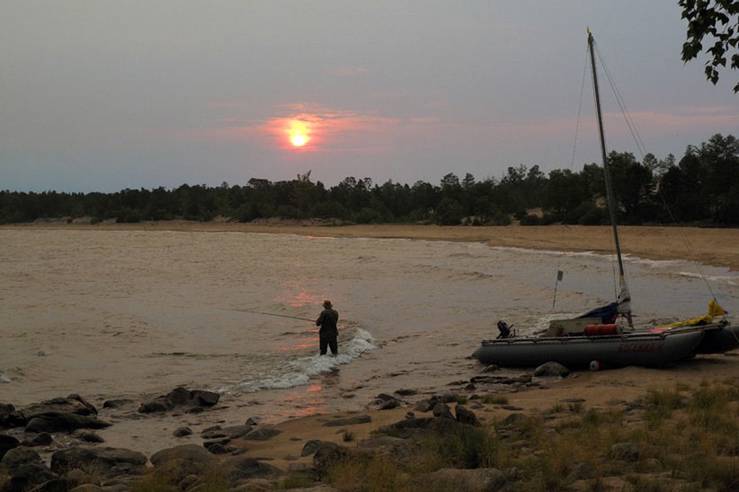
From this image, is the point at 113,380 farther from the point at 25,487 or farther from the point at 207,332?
the point at 25,487

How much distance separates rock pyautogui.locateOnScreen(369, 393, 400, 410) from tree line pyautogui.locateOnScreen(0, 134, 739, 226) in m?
23.0

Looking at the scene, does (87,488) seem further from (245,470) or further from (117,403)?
(117,403)

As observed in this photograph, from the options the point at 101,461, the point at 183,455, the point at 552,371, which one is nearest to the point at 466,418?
the point at 183,455

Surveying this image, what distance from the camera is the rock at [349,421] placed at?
41.1ft

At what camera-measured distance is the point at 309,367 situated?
19391mm

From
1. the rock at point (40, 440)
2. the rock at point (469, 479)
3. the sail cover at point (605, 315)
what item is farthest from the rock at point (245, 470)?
the sail cover at point (605, 315)

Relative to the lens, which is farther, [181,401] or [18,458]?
[181,401]

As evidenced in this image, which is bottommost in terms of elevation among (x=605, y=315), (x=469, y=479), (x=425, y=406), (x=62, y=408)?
(x=62, y=408)

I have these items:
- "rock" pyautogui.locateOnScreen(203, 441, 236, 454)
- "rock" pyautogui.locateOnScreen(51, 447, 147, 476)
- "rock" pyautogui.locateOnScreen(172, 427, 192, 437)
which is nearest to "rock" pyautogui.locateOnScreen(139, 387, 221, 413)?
"rock" pyautogui.locateOnScreen(172, 427, 192, 437)

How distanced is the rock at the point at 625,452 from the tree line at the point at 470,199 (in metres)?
27.2

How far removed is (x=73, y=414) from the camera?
1333cm

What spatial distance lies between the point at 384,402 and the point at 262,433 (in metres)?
3.28

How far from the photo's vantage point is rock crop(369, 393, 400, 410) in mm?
14008

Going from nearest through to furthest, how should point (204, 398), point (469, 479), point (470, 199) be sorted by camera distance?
point (469, 479) → point (204, 398) → point (470, 199)
